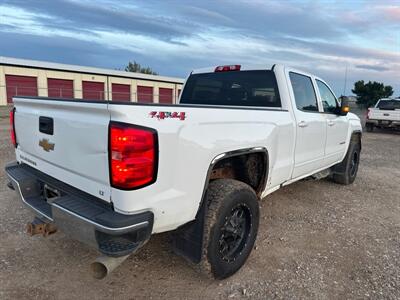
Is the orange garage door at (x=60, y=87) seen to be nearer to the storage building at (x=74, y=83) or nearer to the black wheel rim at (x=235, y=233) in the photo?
the storage building at (x=74, y=83)

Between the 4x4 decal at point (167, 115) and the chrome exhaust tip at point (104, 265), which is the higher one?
the 4x4 decal at point (167, 115)

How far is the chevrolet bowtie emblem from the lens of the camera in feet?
8.79

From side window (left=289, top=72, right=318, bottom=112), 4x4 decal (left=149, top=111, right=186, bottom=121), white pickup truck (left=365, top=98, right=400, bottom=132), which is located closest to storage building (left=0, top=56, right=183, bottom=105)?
white pickup truck (left=365, top=98, right=400, bottom=132)

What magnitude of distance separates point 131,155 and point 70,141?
641mm

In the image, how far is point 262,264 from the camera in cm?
329

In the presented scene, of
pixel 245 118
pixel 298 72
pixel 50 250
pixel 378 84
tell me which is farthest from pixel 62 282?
pixel 378 84

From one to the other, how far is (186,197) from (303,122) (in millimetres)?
2155

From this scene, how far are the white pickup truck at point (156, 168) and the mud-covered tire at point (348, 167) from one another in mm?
2403

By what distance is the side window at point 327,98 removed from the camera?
4.93 meters

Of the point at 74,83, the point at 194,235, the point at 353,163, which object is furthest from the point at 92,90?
the point at 194,235

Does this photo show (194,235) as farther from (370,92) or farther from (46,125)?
(370,92)

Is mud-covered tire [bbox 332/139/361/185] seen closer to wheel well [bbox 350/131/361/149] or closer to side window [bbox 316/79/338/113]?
wheel well [bbox 350/131/361/149]

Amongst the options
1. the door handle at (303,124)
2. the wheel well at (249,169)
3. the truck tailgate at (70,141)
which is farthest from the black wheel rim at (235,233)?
the door handle at (303,124)

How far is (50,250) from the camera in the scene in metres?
3.42
